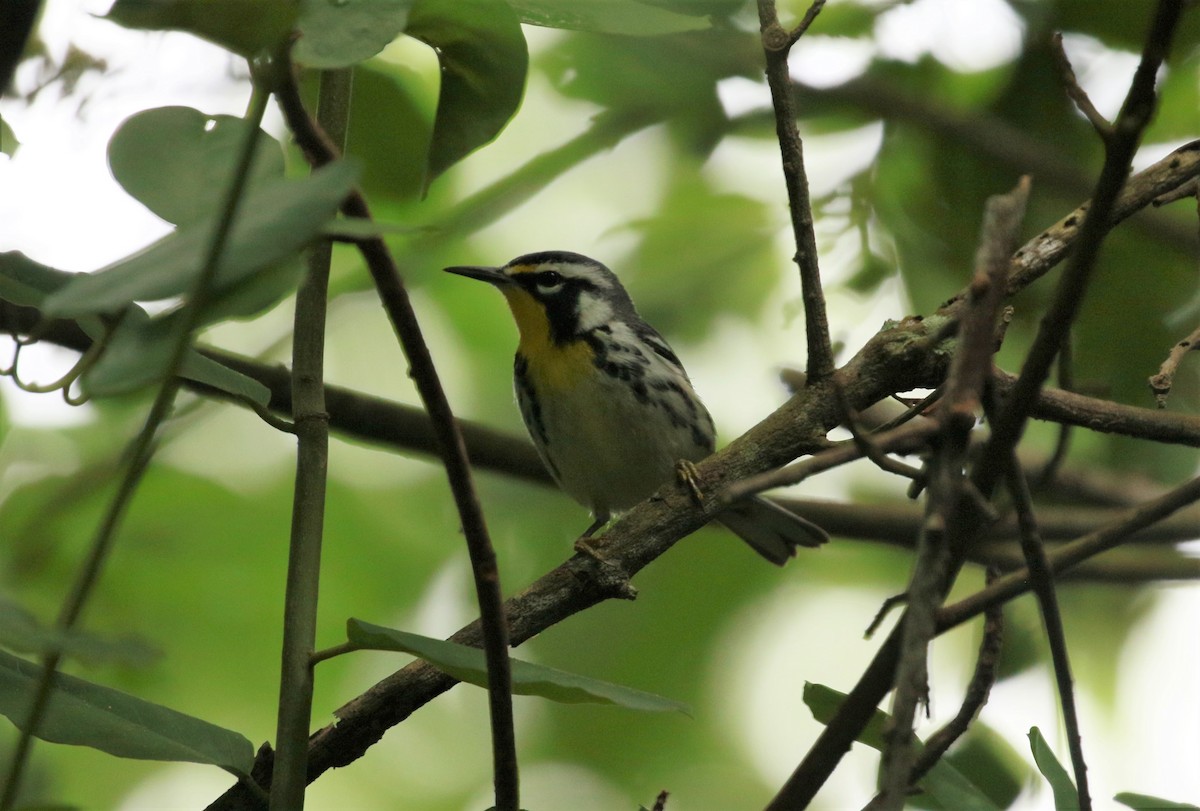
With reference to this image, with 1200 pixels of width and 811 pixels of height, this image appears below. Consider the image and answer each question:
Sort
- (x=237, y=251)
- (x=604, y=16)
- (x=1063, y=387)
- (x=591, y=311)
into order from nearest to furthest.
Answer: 1. (x=237, y=251)
2. (x=604, y=16)
3. (x=1063, y=387)
4. (x=591, y=311)

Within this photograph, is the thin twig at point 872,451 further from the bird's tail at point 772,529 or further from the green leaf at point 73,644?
the bird's tail at point 772,529

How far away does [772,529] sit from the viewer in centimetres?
390

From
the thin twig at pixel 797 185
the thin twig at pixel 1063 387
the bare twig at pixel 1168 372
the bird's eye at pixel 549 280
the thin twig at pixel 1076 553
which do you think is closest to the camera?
the thin twig at pixel 1076 553

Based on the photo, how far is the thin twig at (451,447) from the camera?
97 cm

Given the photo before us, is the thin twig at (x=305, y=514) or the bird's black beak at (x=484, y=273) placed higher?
the bird's black beak at (x=484, y=273)

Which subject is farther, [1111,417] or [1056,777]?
[1111,417]

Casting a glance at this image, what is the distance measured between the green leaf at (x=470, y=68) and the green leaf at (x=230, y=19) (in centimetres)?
45

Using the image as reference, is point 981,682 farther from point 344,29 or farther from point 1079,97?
point 344,29

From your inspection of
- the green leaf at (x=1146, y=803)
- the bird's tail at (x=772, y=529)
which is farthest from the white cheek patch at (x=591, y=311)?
the green leaf at (x=1146, y=803)

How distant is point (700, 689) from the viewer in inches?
168

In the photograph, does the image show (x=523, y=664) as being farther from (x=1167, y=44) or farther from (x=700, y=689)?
(x=700, y=689)

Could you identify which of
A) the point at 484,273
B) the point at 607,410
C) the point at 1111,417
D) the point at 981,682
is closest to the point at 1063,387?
the point at 1111,417

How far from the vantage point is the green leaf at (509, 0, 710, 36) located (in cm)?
154

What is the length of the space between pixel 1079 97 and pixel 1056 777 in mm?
715
